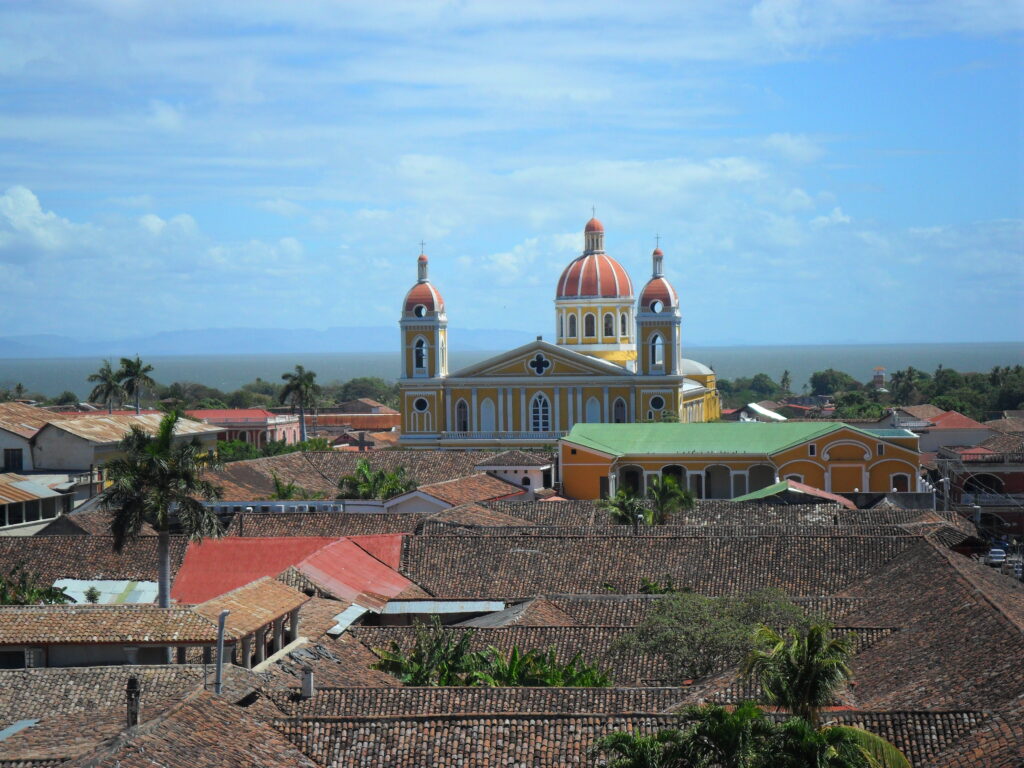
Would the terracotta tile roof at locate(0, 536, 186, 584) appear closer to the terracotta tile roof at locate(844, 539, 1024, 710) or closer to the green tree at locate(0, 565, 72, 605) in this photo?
the green tree at locate(0, 565, 72, 605)

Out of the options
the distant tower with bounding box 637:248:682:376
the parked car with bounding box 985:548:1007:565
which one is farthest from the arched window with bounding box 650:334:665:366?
the parked car with bounding box 985:548:1007:565

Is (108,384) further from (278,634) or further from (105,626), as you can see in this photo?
(105,626)

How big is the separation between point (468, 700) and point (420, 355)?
4967 cm

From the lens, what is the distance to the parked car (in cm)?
3206

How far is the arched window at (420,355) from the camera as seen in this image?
2707 inches

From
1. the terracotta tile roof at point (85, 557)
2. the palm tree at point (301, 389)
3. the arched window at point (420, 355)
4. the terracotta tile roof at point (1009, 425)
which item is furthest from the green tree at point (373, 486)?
the terracotta tile roof at point (1009, 425)

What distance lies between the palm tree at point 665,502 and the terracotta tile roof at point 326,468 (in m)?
12.3

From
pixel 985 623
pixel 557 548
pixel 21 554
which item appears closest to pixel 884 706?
pixel 985 623

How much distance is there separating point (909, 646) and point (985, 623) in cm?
122

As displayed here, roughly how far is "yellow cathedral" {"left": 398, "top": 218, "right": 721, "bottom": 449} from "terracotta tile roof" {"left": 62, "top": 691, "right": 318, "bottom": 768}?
4868cm

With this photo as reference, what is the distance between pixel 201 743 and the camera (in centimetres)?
1639

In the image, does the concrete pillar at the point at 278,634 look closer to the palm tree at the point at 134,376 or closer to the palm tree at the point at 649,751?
the palm tree at the point at 649,751

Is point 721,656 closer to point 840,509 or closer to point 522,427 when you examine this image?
point 840,509

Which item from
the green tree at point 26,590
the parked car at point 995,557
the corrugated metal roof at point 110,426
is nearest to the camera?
the green tree at point 26,590
